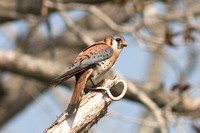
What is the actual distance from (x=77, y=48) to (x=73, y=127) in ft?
13.5

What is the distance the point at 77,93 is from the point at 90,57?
360mm

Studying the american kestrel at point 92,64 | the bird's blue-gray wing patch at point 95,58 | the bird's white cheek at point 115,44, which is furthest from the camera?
the bird's white cheek at point 115,44

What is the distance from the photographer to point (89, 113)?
10.6ft

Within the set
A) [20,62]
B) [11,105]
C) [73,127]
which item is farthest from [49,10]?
[73,127]

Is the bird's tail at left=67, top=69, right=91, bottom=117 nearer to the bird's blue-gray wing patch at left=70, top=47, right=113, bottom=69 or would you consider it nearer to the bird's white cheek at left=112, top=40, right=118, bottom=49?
the bird's blue-gray wing patch at left=70, top=47, right=113, bottom=69

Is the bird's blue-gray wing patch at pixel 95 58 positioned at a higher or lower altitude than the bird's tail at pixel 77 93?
higher

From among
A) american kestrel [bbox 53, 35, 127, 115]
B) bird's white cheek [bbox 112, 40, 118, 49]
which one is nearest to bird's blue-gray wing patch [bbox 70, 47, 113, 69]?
american kestrel [bbox 53, 35, 127, 115]

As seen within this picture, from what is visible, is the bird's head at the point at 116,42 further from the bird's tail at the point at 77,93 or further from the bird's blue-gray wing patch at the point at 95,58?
the bird's tail at the point at 77,93

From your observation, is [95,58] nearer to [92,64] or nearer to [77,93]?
[92,64]

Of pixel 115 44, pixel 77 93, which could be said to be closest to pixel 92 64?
pixel 77 93

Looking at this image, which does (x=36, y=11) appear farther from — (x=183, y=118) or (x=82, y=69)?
(x=82, y=69)

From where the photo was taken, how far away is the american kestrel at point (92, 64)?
3.37 meters

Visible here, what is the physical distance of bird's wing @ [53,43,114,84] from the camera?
3412 mm

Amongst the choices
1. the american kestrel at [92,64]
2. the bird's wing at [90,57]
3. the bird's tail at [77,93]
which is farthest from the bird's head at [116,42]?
the bird's tail at [77,93]
